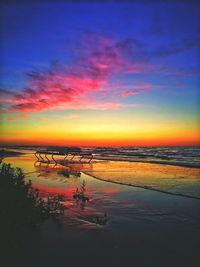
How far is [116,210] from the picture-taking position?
9945 mm

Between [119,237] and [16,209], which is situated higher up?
[16,209]

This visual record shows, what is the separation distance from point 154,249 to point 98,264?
4.58 ft

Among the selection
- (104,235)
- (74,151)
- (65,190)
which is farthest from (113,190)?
(74,151)

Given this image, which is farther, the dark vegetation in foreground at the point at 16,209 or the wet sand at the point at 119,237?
the dark vegetation in foreground at the point at 16,209

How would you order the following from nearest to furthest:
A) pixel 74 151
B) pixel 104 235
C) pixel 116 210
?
pixel 104 235, pixel 116 210, pixel 74 151

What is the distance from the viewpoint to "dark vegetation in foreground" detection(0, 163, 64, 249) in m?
6.17

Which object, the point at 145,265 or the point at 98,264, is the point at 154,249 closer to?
the point at 145,265

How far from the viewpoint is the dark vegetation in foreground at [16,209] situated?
617 centimetres

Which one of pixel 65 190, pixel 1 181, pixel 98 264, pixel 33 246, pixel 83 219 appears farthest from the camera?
pixel 65 190

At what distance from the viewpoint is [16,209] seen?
676cm

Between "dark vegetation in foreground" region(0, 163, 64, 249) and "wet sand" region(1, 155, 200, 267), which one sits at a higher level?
"dark vegetation in foreground" region(0, 163, 64, 249)

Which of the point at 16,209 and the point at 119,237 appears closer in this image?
the point at 16,209

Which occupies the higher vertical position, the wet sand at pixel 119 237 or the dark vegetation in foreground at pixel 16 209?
the dark vegetation in foreground at pixel 16 209

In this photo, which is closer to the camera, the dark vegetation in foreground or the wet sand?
the wet sand
